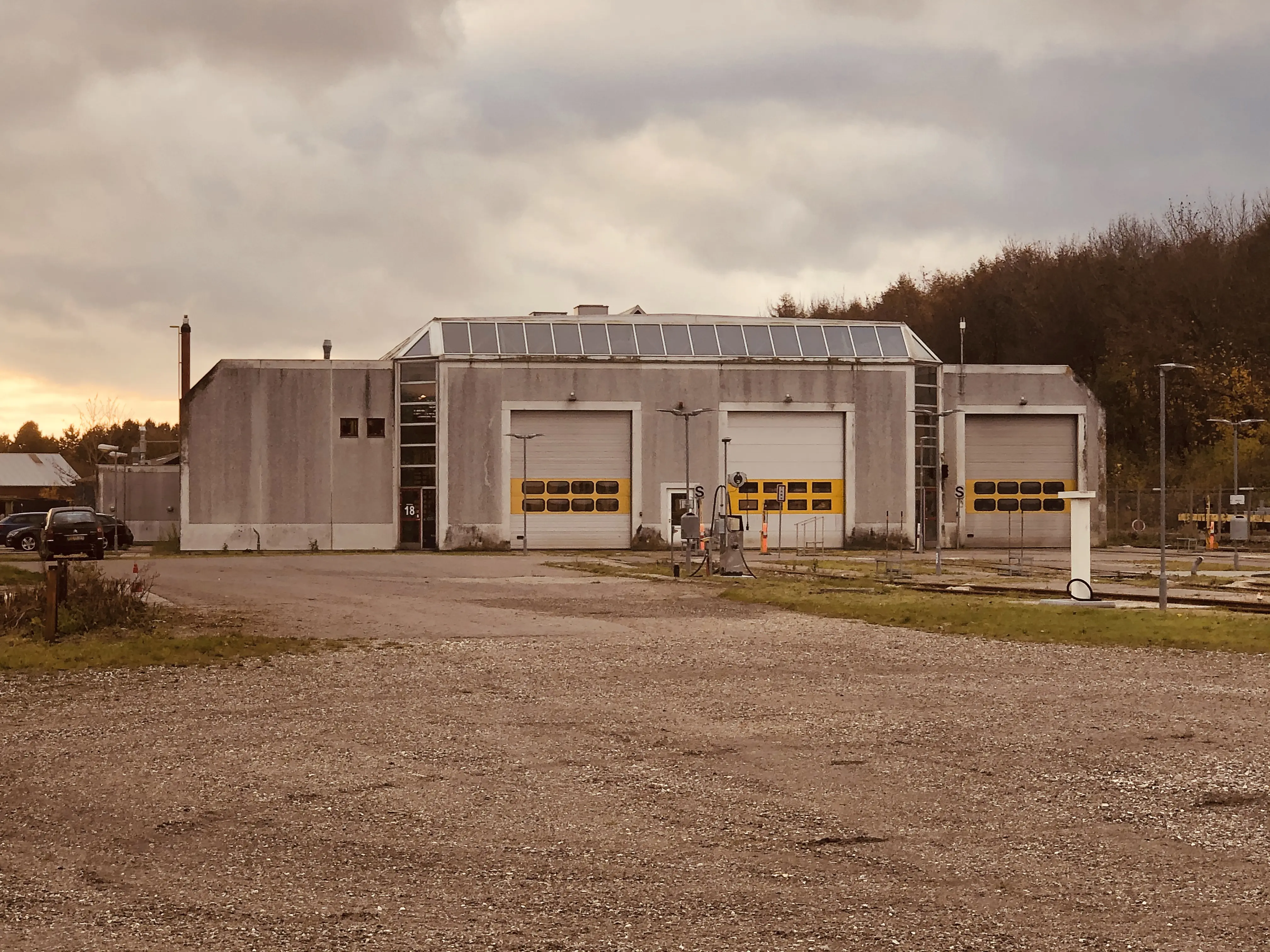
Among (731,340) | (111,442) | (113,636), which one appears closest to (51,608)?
(113,636)

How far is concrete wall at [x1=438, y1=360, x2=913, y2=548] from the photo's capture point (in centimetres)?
5641

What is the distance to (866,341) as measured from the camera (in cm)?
6009

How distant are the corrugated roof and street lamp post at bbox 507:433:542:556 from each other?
228ft

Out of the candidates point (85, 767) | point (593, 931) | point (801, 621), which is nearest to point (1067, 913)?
point (593, 931)

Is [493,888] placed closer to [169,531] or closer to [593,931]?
[593,931]

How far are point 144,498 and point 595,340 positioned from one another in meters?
28.3

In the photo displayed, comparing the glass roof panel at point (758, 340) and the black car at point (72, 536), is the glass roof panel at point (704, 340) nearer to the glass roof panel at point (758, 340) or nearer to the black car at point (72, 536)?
the glass roof panel at point (758, 340)

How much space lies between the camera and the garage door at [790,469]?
57625mm

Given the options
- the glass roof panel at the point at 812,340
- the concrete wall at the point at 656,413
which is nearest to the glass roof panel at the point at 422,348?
the concrete wall at the point at 656,413

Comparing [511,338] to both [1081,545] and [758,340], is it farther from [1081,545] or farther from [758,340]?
[1081,545]

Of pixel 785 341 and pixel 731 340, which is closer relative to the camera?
pixel 731 340

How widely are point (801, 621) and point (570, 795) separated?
14.1m

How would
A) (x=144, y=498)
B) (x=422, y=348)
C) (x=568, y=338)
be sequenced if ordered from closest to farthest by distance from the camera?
(x=422, y=348) → (x=568, y=338) → (x=144, y=498)

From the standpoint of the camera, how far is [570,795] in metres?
9.42
